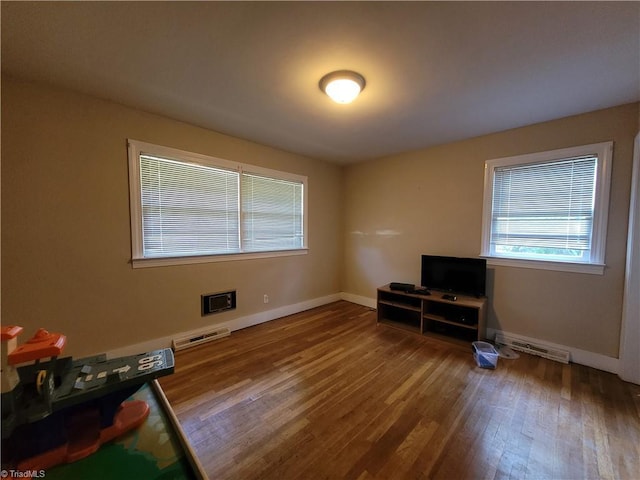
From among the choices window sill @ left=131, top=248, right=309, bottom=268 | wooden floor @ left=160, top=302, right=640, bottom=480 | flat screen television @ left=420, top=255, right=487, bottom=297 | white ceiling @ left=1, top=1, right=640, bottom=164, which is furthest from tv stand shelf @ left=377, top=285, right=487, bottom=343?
white ceiling @ left=1, top=1, right=640, bottom=164

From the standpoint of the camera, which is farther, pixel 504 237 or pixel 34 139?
pixel 504 237

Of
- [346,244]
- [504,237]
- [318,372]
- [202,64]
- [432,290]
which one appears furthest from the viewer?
[346,244]

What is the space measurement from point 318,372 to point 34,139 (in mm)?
3142

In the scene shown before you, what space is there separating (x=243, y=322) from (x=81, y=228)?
201 centimetres

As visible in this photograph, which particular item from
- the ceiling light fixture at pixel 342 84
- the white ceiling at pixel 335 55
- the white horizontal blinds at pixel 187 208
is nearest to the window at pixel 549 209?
the white ceiling at pixel 335 55

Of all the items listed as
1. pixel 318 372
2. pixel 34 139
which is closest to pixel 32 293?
pixel 34 139

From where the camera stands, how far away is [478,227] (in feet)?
10.3

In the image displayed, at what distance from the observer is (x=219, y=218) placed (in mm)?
3143

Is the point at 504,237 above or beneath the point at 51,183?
beneath

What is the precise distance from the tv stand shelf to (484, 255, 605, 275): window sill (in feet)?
1.66

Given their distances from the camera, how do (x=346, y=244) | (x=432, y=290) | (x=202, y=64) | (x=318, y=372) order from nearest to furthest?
(x=202, y=64) → (x=318, y=372) → (x=432, y=290) → (x=346, y=244)

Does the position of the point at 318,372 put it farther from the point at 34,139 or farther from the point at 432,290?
the point at 34,139

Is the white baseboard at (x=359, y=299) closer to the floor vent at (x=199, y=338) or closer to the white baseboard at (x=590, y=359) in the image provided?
the white baseboard at (x=590, y=359)

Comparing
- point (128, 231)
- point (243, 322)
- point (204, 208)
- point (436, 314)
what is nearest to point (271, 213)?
point (204, 208)
